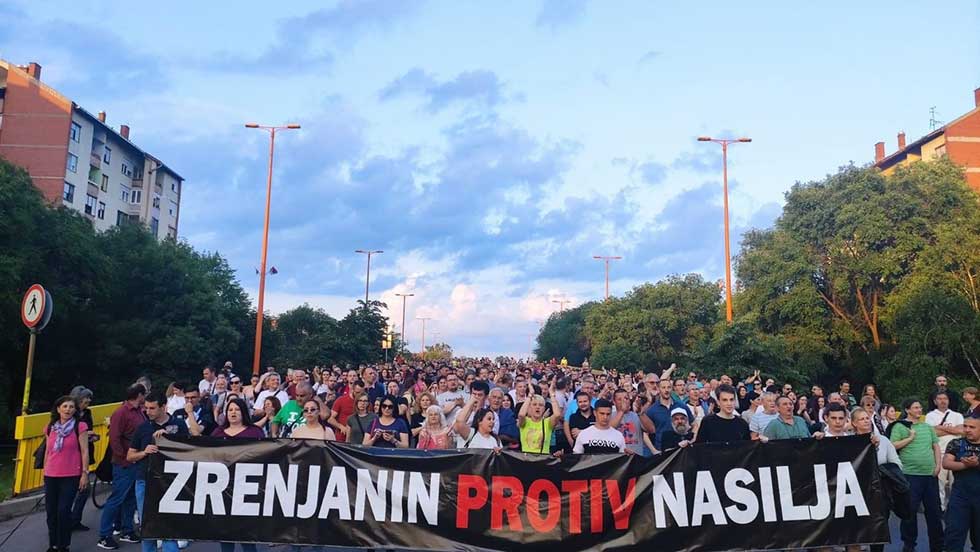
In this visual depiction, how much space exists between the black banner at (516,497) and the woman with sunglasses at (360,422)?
1660 millimetres

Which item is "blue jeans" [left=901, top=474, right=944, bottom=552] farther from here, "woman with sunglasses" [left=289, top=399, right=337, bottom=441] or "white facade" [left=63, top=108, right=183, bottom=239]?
"white facade" [left=63, top=108, right=183, bottom=239]

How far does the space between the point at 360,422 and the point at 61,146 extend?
176ft

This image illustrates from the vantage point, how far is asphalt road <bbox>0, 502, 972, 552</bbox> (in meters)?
8.20

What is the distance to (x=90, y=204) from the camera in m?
57.6

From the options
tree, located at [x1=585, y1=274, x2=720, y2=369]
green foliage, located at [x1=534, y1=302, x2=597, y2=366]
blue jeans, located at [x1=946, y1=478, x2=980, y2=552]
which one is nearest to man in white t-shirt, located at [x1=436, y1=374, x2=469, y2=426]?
blue jeans, located at [x1=946, y1=478, x2=980, y2=552]

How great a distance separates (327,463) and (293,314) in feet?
218

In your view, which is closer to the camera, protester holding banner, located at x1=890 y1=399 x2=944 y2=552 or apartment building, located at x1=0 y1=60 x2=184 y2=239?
protester holding banner, located at x1=890 y1=399 x2=944 y2=552

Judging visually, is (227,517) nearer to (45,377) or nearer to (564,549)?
(564,549)

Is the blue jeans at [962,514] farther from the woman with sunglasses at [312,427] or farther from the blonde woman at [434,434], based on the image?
the woman with sunglasses at [312,427]

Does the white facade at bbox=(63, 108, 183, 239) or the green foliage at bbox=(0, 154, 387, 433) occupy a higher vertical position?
the white facade at bbox=(63, 108, 183, 239)

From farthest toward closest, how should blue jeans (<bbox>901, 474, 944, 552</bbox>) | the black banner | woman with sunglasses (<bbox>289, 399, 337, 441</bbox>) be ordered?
1. blue jeans (<bbox>901, 474, 944, 552</bbox>)
2. woman with sunglasses (<bbox>289, 399, 337, 441</bbox>)
3. the black banner

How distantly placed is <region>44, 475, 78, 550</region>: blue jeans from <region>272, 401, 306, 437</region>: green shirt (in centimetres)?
227

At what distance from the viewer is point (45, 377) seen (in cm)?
2995

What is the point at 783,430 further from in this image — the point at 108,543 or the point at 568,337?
the point at 568,337
